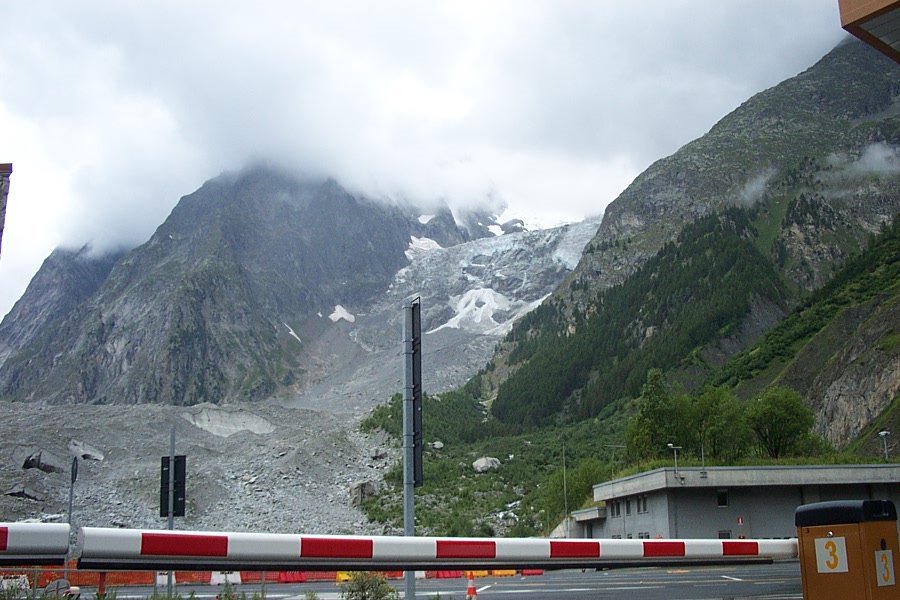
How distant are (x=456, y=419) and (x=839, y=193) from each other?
3169 inches

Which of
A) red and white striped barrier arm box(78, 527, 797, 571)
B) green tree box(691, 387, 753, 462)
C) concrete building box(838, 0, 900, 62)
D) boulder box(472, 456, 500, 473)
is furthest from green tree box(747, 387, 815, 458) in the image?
red and white striped barrier arm box(78, 527, 797, 571)

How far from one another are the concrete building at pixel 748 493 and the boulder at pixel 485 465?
6087 cm

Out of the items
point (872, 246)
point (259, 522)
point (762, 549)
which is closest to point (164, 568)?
point (762, 549)

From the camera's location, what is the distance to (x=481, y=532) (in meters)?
76.7

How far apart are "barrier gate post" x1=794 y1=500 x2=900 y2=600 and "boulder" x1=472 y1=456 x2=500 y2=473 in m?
101

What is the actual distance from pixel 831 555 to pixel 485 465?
10210cm

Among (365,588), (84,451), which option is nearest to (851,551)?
(365,588)

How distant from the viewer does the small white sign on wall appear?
793 centimetres

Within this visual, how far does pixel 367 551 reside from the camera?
775cm

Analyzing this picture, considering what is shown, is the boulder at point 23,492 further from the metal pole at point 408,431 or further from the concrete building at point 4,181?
the metal pole at point 408,431

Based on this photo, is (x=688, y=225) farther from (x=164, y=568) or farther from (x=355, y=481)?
(x=164, y=568)

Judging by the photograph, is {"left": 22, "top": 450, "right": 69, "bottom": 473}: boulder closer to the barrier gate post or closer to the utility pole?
the utility pole

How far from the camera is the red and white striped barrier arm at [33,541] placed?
6.63 metres

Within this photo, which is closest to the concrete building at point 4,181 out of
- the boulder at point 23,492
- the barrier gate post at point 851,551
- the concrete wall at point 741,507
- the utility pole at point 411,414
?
the utility pole at point 411,414
